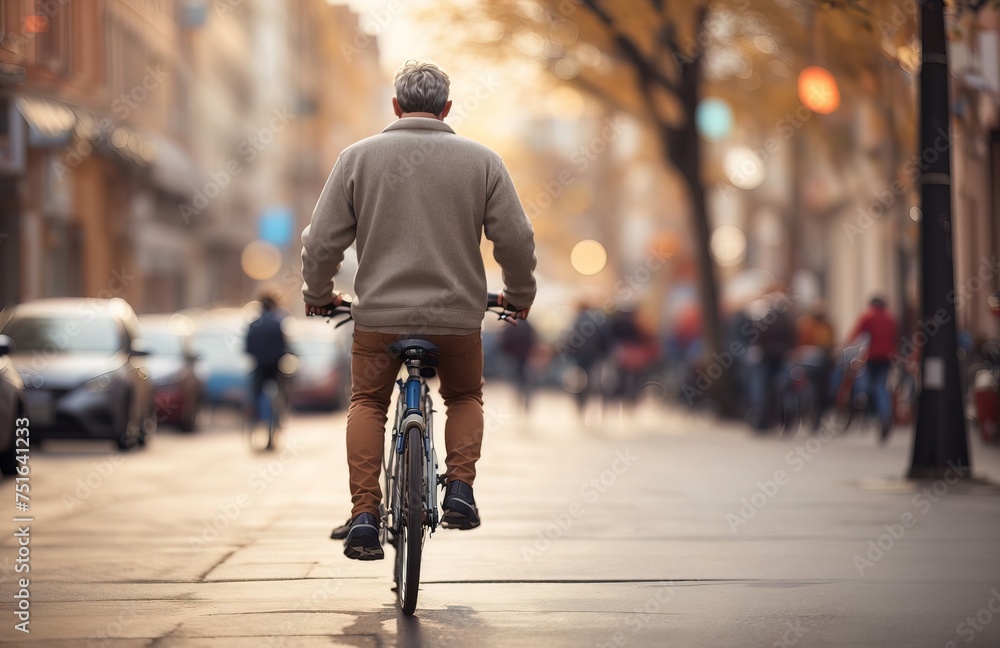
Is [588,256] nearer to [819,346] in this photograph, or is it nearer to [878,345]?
[819,346]

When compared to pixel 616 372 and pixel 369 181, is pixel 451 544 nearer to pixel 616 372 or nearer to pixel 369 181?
pixel 369 181

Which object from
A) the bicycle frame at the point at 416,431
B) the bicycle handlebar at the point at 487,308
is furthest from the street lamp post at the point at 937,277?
the bicycle frame at the point at 416,431

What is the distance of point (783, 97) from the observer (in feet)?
89.7

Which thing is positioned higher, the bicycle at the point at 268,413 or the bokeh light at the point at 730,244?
the bokeh light at the point at 730,244

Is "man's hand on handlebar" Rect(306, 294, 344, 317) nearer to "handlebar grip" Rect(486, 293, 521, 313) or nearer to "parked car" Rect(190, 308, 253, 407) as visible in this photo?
"handlebar grip" Rect(486, 293, 521, 313)

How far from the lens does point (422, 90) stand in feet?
23.7

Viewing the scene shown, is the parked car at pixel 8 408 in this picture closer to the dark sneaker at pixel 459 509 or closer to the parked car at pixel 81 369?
the parked car at pixel 81 369

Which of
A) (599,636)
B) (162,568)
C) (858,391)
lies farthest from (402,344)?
(858,391)

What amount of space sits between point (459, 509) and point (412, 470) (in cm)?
32

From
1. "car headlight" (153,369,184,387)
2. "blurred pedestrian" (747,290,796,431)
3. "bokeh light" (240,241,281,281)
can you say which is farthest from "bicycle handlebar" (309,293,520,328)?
"bokeh light" (240,241,281,281)

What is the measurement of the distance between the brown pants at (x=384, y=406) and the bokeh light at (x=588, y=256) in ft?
210

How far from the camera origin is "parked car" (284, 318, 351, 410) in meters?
29.6

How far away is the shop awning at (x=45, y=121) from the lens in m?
30.1

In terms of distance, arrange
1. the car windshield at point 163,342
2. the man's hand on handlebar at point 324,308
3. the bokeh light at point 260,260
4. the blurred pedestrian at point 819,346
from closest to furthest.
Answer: the man's hand on handlebar at point 324,308
the blurred pedestrian at point 819,346
the car windshield at point 163,342
the bokeh light at point 260,260
